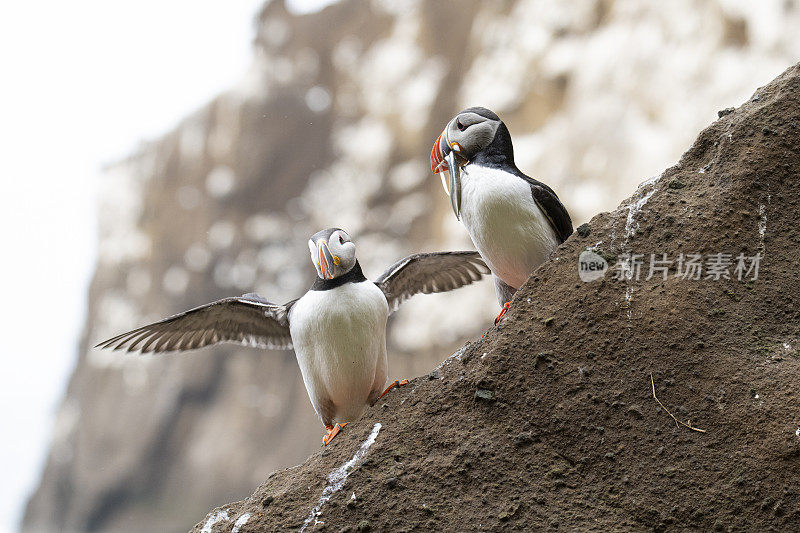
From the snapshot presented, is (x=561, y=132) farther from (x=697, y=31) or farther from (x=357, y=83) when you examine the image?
(x=357, y=83)

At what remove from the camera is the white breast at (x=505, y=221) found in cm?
271

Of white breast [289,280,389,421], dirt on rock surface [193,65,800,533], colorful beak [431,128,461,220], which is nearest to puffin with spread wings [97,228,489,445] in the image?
white breast [289,280,389,421]

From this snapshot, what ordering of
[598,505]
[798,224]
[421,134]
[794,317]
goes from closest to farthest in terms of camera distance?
1. [598,505]
2. [794,317]
3. [798,224]
4. [421,134]

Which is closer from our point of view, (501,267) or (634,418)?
(634,418)

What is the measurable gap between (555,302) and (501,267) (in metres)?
0.40

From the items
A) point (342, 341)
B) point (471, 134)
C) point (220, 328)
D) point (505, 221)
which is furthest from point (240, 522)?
point (471, 134)

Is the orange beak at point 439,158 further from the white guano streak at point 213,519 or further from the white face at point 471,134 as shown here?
the white guano streak at point 213,519

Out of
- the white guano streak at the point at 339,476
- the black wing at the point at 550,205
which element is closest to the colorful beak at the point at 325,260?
the white guano streak at the point at 339,476

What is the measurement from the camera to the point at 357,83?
1351cm

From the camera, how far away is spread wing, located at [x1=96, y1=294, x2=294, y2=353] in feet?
11.0

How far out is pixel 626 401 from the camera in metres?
2.27

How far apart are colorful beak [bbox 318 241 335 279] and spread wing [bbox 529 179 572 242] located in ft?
2.59

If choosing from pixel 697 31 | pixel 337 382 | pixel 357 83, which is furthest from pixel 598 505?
pixel 357 83

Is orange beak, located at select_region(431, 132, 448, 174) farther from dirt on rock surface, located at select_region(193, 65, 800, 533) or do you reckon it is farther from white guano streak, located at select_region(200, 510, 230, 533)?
white guano streak, located at select_region(200, 510, 230, 533)
